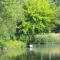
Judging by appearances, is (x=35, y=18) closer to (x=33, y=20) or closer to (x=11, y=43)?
(x=33, y=20)

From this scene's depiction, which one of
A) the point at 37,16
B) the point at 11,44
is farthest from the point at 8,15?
the point at 37,16

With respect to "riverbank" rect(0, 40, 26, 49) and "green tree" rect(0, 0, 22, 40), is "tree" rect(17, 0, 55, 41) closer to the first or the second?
"riverbank" rect(0, 40, 26, 49)

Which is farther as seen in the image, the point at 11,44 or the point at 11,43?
the point at 11,43

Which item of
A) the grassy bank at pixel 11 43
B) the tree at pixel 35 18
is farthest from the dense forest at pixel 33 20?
the grassy bank at pixel 11 43

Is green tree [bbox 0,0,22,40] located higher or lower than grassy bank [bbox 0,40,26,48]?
higher

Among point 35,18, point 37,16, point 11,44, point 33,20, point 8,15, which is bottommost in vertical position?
point 11,44

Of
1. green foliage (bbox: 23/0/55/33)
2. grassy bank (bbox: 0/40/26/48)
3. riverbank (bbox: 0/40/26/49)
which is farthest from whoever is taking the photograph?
green foliage (bbox: 23/0/55/33)

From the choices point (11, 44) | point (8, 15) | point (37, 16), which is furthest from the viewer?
point (37, 16)

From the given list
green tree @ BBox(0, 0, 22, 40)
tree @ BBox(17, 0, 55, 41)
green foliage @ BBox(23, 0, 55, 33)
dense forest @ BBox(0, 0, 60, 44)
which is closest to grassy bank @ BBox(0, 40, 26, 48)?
dense forest @ BBox(0, 0, 60, 44)

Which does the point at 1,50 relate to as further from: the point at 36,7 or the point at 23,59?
the point at 36,7

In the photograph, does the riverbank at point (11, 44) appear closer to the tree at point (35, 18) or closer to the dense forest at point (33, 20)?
the dense forest at point (33, 20)

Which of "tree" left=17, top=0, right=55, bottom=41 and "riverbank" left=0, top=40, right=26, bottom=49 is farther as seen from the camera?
"tree" left=17, top=0, right=55, bottom=41

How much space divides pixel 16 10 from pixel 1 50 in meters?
4.31

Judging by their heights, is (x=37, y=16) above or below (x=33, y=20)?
above
